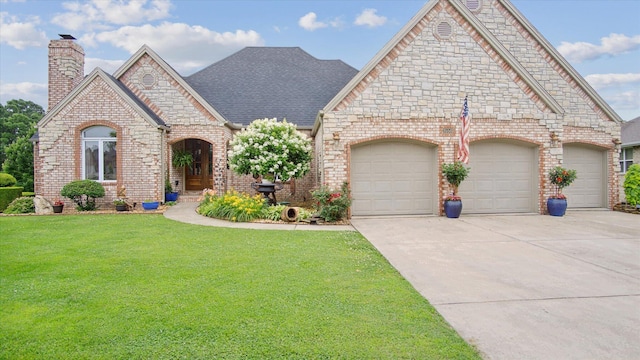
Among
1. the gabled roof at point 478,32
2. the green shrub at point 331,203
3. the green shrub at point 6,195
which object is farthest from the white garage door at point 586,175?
the green shrub at point 6,195

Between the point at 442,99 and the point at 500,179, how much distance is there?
138 inches

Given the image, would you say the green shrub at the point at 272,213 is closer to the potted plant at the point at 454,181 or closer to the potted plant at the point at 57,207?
the potted plant at the point at 454,181

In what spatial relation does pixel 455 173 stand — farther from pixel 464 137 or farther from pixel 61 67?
pixel 61 67

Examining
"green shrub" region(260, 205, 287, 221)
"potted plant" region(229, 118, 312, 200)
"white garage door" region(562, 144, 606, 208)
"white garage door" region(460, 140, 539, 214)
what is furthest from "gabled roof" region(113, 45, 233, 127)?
"white garage door" region(562, 144, 606, 208)

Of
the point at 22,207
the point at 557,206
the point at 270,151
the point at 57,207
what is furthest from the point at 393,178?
the point at 22,207

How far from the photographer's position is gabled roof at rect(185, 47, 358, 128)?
17266mm

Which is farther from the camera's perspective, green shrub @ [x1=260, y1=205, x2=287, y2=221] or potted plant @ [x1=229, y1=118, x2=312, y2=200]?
potted plant @ [x1=229, y1=118, x2=312, y2=200]

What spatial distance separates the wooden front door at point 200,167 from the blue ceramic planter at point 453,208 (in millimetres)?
11044

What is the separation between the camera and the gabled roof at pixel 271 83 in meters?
17.3

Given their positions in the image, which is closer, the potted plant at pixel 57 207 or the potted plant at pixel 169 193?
the potted plant at pixel 57 207

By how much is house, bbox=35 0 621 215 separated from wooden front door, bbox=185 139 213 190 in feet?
1.30

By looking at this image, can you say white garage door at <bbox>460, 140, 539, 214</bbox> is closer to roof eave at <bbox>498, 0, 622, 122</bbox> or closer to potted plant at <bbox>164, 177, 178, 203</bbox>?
roof eave at <bbox>498, 0, 622, 122</bbox>

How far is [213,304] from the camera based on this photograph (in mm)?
4223

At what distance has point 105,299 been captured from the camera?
4.45 meters
